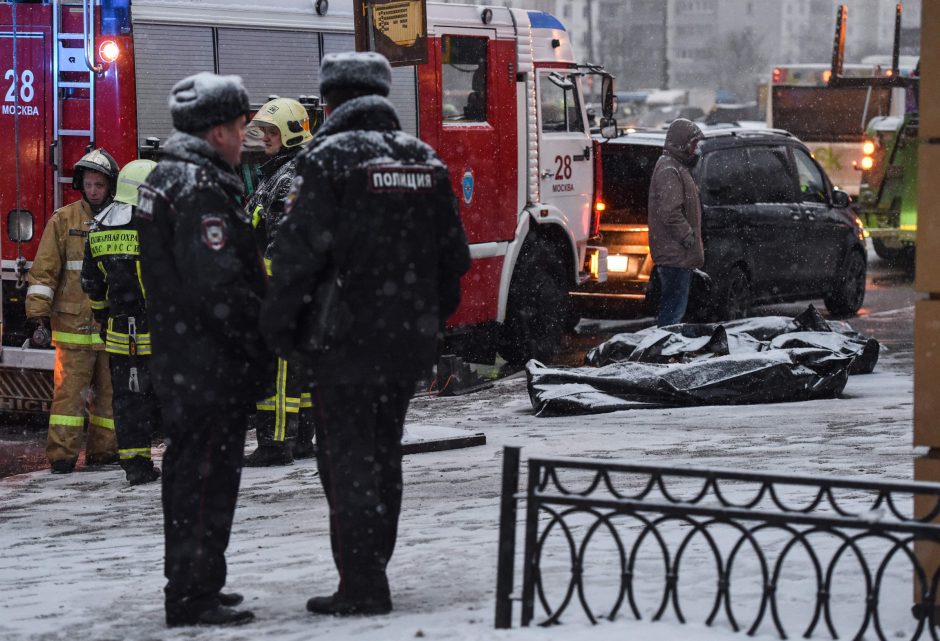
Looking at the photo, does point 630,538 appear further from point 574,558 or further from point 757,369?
point 757,369

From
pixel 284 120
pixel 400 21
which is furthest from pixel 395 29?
pixel 284 120

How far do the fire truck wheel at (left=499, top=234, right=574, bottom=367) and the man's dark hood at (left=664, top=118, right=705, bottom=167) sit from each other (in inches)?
66.3

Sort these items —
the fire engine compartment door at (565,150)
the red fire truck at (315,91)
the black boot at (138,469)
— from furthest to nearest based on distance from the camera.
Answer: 1. the fire engine compartment door at (565,150)
2. the red fire truck at (315,91)
3. the black boot at (138,469)

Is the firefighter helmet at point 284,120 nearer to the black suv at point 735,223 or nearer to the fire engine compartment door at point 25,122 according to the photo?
the fire engine compartment door at point 25,122

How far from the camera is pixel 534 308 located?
42.8ft

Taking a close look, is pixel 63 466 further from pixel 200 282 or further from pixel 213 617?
pixel 200 282

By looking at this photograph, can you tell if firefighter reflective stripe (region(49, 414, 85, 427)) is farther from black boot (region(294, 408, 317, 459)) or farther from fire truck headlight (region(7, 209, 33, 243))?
fire truck headlight (region(7, 209, 33, 243))

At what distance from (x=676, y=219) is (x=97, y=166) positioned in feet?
15.6

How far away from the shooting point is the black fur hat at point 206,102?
5059 millimetres

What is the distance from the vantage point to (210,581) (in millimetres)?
5016

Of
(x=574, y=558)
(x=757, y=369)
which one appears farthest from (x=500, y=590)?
(x=757, y=369)

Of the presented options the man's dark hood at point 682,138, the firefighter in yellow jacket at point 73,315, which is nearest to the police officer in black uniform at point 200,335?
the firefighter in yellow jacket at point 73,315

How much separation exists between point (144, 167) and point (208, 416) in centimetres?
340

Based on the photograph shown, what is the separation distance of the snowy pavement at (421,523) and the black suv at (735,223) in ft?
10.4
